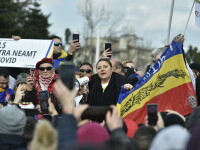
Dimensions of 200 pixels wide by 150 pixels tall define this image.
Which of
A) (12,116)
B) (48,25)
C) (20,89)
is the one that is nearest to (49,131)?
(12,116)

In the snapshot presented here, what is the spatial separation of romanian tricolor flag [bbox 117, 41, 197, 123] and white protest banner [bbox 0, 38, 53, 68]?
229cm

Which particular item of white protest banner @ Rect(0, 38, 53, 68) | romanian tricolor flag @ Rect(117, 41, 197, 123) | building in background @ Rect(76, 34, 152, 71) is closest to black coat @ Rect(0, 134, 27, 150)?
romanian tricolor flag @ Rect(117, 41, 197, 123)

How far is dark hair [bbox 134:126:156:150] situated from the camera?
463 centimetres

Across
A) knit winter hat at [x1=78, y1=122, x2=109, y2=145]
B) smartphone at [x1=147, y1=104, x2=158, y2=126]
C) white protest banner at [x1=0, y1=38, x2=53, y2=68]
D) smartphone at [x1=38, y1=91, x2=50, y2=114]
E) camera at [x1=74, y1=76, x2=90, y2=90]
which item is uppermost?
white protest banner at [x1=0, y1=38, x2=53, y2=68]

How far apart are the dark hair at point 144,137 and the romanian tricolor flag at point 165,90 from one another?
2893 millimetres

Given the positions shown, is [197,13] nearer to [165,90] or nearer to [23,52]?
[165,90]

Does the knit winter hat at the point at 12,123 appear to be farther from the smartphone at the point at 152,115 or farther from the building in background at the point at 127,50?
the building in background at the point at 127,50

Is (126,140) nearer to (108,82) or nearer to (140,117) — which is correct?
(140,117)

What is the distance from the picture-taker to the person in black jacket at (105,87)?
331 inches

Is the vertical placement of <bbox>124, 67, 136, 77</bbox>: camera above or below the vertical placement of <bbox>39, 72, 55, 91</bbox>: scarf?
above

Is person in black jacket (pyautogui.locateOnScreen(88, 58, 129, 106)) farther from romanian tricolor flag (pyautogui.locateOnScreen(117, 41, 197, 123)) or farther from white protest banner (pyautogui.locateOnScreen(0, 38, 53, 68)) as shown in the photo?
white protest banner (pyautogui.locateOnScreen(0, 38, 53, 68))

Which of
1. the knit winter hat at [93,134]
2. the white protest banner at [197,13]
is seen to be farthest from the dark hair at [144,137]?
Result: the white protest banner at [197,13]

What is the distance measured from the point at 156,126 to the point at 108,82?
331cm

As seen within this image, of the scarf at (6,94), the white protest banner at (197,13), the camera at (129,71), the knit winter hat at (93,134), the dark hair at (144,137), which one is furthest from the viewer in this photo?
the camera at (129,71)
